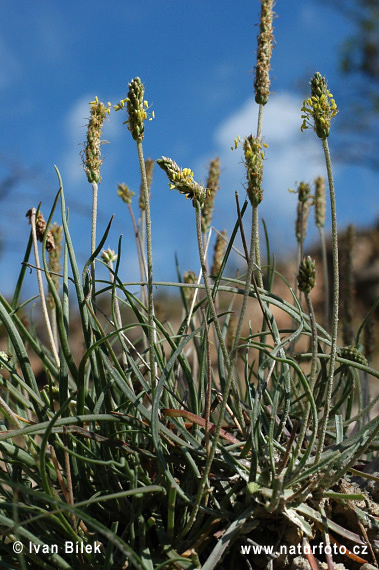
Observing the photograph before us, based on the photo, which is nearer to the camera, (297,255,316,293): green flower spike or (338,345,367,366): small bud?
(297,255,316,293): green flower spike

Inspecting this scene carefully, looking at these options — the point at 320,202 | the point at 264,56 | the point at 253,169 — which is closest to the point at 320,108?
the point at 253,169

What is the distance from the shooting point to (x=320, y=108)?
38.4 inches

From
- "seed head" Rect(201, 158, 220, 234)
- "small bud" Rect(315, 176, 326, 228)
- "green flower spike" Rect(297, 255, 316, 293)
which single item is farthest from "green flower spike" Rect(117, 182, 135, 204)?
"green flower spike" Rect(297, 255, 316, 293)

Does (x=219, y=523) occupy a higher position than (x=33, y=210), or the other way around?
(x=33, y=210)

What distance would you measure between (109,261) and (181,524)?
2.02 ft

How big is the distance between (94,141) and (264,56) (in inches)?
20.2

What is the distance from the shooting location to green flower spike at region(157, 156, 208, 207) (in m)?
0.92

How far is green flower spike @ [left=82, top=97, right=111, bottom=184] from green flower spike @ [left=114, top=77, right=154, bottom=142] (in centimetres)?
20

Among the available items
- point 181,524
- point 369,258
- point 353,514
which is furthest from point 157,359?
point 369,258

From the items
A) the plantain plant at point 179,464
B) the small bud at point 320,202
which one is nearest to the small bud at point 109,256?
the plantain plant at point 179,464

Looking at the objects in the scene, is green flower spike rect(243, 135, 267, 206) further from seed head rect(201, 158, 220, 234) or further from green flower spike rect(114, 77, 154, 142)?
seed head rect(201, 158, 220, 234)

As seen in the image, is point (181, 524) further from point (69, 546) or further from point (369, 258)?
point (369, 258)

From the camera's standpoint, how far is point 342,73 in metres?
12.2

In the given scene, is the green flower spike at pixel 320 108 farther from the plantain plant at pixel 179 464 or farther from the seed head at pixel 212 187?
the seed head at pixel 212 187
